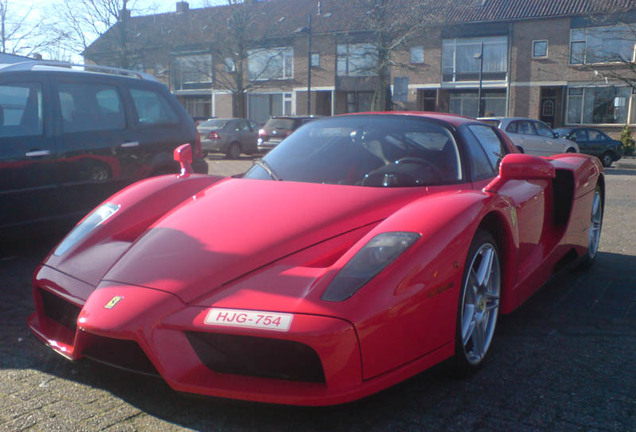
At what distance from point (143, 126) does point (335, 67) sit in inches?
1450

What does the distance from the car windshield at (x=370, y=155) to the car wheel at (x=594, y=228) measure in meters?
1.94

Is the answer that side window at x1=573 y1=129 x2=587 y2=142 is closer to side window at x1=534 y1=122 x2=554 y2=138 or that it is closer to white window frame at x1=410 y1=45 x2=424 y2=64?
side window at x1=534 y1=122 x2=554 y2=138

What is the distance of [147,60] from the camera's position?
48000 millimetres

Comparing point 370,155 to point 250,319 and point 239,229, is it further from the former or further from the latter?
point 250,319

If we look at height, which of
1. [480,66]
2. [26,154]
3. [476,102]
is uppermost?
[480,66]

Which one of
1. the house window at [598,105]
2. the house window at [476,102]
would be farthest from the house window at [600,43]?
the house window at [476,102]

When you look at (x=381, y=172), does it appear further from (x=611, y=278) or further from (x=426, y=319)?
(x=611, y=278)

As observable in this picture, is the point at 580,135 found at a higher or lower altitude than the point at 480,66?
lower

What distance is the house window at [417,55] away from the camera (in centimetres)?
3938

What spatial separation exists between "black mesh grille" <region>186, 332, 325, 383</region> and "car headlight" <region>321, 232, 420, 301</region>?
23 centimetres

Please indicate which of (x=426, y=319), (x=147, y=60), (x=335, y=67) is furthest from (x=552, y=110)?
(x=426, y=319)

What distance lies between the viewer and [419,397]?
2715 millimetres

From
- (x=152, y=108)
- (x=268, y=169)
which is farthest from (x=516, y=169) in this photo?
(x=152, y=108)

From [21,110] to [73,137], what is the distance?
481 mm
